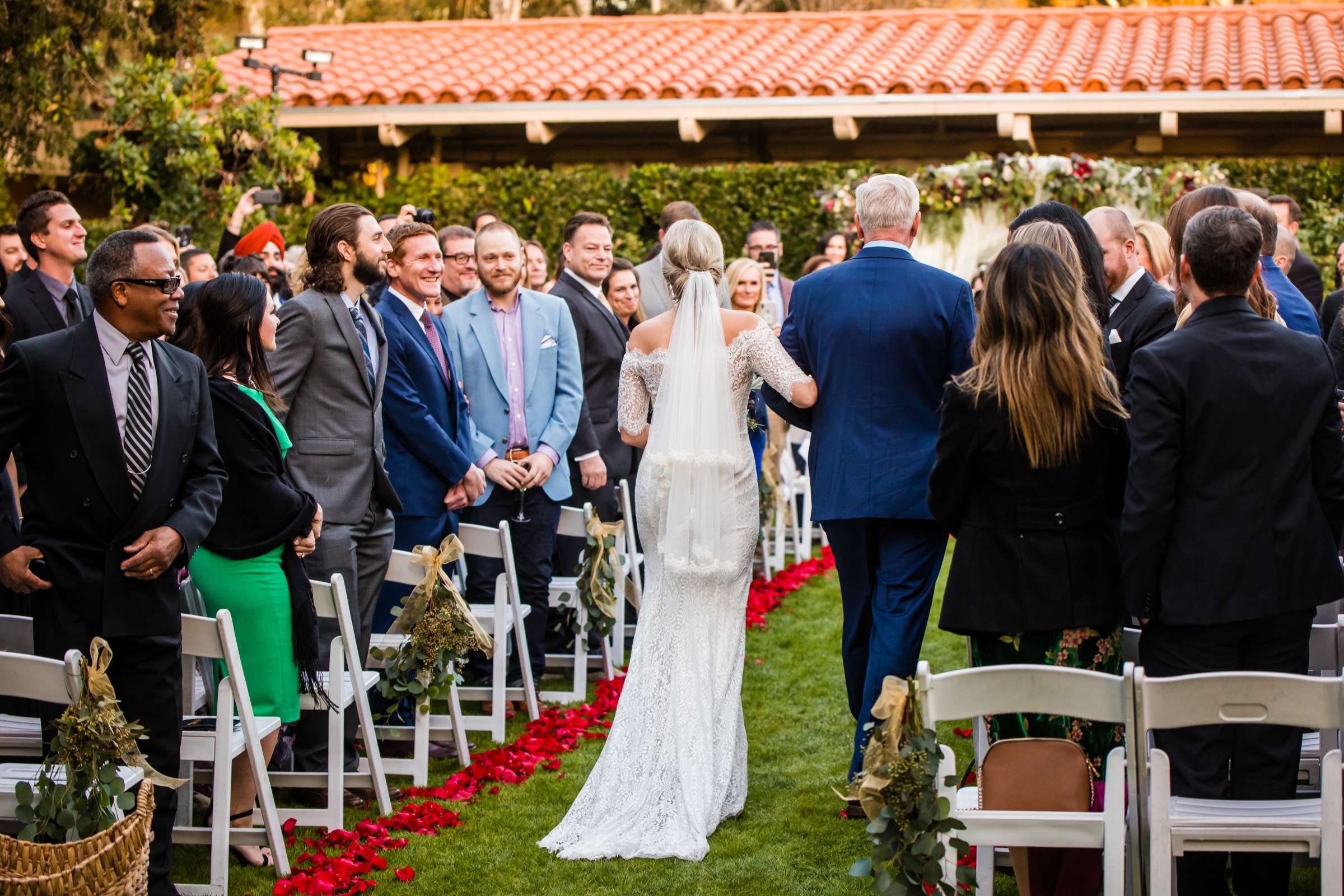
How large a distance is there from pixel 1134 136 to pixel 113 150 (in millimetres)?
10727

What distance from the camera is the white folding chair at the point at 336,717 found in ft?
16.1

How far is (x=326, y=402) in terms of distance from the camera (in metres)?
5.59

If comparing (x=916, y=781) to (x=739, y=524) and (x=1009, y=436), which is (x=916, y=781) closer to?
(x=1009, y=436)

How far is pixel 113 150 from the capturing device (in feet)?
43.8

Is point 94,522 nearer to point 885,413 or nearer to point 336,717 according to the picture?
point 336,717

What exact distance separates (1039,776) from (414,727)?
3025 millimetres

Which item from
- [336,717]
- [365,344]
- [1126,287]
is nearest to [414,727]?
[336,717]

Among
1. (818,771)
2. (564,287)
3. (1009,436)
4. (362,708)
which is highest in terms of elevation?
(564,287)

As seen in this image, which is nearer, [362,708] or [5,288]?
[362,708]

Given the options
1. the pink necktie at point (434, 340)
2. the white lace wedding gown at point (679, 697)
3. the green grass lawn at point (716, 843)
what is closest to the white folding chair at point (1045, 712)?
the green grass lawn at point (716, 843)

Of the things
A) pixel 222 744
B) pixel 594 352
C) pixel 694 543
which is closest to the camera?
pixel 222 744

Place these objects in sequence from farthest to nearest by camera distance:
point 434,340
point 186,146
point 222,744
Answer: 1. point 186,146
2. point 434,340
3. point 222,744

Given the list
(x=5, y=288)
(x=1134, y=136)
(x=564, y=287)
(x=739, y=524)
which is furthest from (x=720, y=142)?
(x=739, y=524)

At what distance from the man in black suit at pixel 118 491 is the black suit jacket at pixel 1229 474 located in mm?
2718
